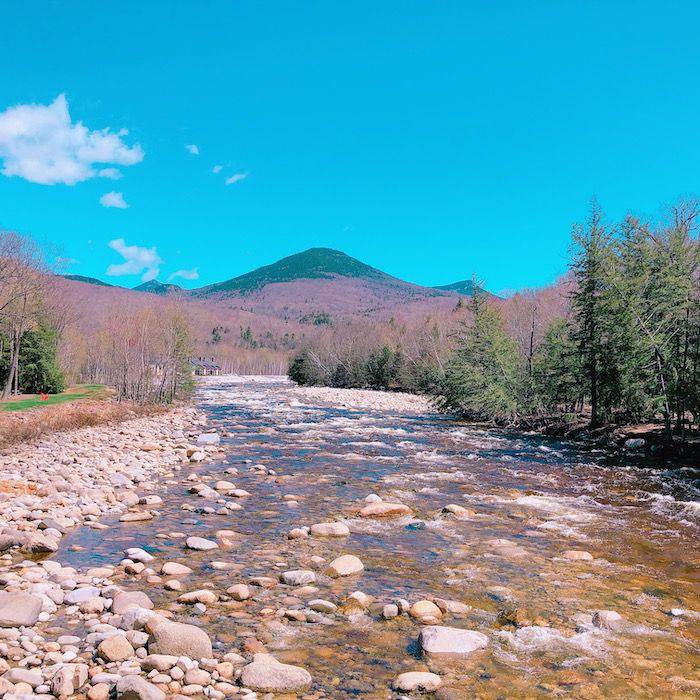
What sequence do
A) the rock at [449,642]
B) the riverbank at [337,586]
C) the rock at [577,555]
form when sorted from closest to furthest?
1. the riverbank at [337,586]
2. the rock at [449,642]
3. the rock at [577,555]

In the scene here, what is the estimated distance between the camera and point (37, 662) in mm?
5117

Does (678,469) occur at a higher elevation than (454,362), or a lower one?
lower

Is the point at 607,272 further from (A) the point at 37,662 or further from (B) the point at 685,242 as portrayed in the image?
(A) the point at 37,662

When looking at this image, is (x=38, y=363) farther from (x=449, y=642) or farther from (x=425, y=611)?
(x=449, y=642)

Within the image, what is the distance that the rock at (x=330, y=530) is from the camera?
1031cm

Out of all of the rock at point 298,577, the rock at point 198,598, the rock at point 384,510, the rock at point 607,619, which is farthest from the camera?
the rock at point 384,510

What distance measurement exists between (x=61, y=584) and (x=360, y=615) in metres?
4.03

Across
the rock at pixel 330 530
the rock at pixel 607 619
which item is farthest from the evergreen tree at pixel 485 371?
the rock at pixel 607 619

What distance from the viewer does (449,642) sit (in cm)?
596

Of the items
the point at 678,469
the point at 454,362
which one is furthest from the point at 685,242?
the point at 454,362

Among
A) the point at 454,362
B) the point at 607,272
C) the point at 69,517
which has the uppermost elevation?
the point at 607,272

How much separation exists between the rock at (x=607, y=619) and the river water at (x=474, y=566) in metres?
0.10

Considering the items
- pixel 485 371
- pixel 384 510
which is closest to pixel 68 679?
pixel 384 510

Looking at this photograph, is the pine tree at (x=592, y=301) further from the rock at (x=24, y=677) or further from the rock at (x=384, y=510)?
the rock at (x=24, y=677)
